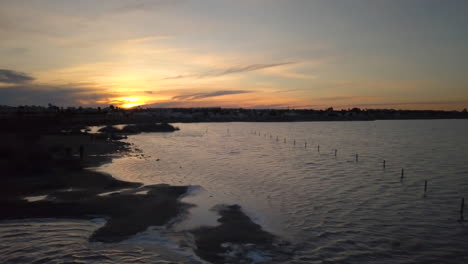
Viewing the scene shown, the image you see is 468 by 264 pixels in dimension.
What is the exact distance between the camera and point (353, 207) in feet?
66.6

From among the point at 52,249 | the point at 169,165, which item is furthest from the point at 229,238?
the point at 169,165

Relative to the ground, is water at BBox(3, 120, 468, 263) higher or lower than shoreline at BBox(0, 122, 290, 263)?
lower

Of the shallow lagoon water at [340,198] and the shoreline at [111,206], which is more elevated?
the shoreline at [111,206]

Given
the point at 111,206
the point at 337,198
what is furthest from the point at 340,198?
the point at 111,206

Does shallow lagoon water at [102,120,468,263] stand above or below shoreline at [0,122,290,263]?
below

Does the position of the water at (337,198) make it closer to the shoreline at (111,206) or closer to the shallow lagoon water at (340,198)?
the shallow lagoon water at (340,198)

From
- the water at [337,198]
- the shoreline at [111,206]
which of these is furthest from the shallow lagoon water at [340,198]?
the shoreline at [111,206]

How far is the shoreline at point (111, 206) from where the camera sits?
47.0 ft

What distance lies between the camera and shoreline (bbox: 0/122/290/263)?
14328 mm

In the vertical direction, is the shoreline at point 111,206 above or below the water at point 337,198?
above

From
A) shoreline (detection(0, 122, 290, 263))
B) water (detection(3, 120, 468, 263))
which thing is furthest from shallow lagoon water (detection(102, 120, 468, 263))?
shoreline (detection(0, 122, 290, 263))

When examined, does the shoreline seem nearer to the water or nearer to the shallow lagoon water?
the water

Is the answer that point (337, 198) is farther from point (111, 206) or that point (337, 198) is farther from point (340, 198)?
point (111, 206)

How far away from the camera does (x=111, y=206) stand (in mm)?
18688
